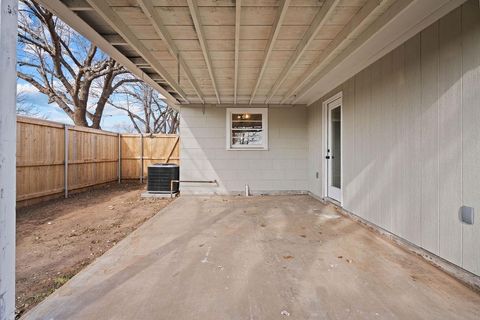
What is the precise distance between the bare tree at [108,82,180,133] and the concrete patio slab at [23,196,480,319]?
16912mm

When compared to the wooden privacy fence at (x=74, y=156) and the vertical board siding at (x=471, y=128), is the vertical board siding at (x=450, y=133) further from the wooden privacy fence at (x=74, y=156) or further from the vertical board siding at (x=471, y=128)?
the wooden privacy fence at (x=74, y=156)

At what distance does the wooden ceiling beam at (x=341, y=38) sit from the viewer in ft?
7.82

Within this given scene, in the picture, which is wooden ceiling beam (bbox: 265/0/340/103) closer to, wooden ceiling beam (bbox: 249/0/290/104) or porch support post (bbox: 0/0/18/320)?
wooden ceiling beam (bbox: 249/0/290/104)

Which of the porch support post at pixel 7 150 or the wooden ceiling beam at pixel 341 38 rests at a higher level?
the wooden ceiling beam at pixel 341 38

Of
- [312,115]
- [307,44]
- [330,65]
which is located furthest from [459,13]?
[312,115]

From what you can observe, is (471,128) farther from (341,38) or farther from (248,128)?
(248,128)

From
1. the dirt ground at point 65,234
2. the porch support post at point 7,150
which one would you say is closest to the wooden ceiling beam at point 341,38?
the porch support post at point 7,150

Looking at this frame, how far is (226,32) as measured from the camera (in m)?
2.93

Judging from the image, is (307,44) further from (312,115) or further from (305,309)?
(312,115)

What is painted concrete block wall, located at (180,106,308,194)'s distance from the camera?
256 inches

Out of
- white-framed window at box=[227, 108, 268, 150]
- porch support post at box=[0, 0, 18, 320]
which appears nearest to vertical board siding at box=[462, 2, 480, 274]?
porch support post at box=[0, 0, 18, 320]

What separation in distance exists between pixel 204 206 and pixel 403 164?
3.73m

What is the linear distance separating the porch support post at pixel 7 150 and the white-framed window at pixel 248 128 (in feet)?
17.7

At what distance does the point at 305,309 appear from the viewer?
1704 millimetres
